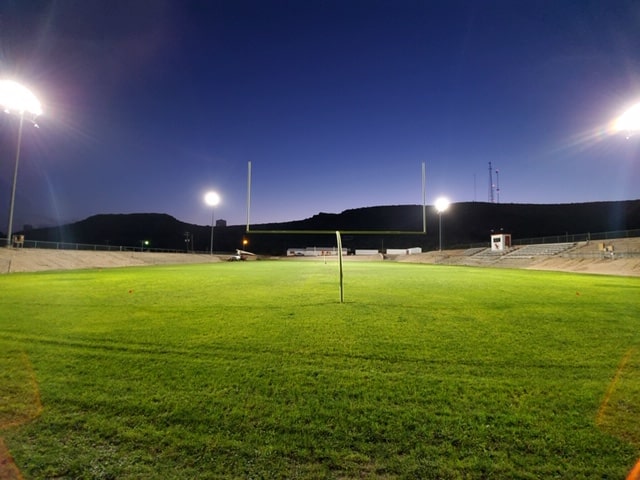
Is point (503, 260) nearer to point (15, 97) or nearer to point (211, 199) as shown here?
point (211, 199)

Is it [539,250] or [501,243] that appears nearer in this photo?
[539,250]

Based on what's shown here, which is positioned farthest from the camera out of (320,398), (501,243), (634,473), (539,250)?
(501,243)

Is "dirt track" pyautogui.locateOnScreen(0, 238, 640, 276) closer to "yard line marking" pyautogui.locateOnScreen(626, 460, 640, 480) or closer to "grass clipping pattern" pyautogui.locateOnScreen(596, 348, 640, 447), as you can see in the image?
"grass clipping pattern" pyautogui.locateOnScreen(596, 348, 640, 447)

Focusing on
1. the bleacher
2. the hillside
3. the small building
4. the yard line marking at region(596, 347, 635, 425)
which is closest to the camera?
the yard line marking at region(596, 347, 635, 425)

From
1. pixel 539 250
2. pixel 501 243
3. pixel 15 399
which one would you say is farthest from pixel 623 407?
pixel 501 243

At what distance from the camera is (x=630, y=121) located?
73.7 feet

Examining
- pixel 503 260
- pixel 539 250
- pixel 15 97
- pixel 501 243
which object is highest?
pixel 15 97

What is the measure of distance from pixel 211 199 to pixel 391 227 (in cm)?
11398

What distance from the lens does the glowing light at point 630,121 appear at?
2211 cm

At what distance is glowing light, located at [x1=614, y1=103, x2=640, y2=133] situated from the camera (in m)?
22.1

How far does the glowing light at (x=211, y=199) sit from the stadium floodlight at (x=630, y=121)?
155ft

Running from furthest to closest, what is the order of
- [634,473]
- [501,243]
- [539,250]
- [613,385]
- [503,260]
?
[501,243], [503,260], [539,250], [613,385], [634,473]

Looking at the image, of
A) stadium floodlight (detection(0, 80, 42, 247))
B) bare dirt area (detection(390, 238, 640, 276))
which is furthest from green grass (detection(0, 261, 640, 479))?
bare dirt area (detection(390, 238, 640, 276))

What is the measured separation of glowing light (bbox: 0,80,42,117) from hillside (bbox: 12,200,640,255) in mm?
93911
